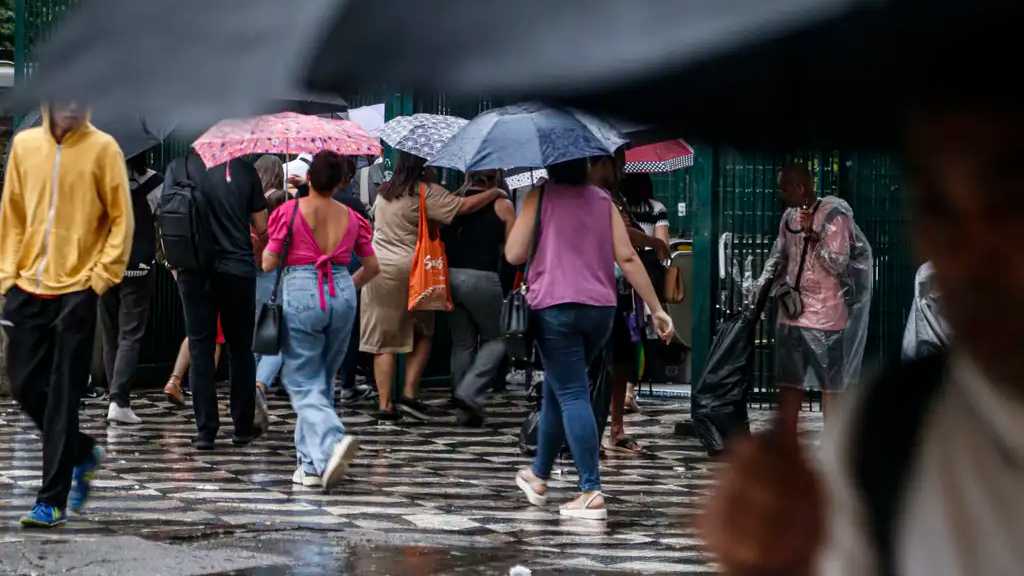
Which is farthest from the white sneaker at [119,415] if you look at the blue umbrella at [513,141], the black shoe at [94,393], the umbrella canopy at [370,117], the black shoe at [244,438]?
the umbrella canopy at [370,117]

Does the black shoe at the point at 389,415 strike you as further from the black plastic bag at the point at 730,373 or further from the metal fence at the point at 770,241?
the black plastic bag at the point at 730,373

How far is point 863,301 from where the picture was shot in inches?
449

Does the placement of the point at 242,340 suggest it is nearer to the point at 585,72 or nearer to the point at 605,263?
the point at 605,263

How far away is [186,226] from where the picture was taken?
39.3 ft

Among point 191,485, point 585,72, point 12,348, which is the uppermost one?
point 585,72

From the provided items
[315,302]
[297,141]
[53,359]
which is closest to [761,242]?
[297,141]

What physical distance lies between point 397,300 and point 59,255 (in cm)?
616

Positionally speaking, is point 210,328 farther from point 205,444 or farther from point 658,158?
point 658,158

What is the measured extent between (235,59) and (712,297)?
12424mm

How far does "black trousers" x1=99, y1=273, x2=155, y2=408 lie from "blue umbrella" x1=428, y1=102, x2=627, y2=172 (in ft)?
9.79

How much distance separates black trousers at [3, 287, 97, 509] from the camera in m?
8.33

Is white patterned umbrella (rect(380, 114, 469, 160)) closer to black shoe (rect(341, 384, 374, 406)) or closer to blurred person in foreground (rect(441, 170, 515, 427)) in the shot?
blurred person in foreground (rect(441, 170, 515, 427))

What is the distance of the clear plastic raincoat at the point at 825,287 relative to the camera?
36.8 ft

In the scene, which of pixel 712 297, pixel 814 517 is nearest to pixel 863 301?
pixel 712 297
